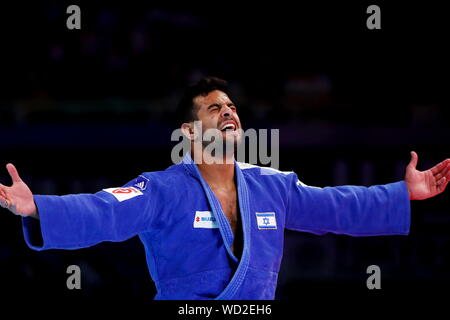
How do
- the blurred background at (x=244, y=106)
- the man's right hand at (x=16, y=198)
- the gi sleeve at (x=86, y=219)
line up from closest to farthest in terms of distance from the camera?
the man's right hand at (x=16, y=198) < the gi sleeve at (x=86, y=219) < the blurred background at (x=244, y=106)

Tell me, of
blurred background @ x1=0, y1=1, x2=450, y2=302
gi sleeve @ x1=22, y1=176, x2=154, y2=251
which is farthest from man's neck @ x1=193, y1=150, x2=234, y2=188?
blurred background @ x1=0, y1=1, x2=450, y2=302

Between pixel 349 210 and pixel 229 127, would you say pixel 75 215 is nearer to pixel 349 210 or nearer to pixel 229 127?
pixel 229 127

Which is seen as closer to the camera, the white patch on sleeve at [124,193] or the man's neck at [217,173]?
the white patch on sleeve at [124,193]

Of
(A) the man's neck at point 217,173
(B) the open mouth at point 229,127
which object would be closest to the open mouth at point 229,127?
(B) the open mouth at point 229,127

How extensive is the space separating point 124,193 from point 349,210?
1173mm

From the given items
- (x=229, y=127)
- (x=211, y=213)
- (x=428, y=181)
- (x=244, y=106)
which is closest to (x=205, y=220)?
(x=211, y=213)

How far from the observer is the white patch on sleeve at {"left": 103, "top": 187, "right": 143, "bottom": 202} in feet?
9.89

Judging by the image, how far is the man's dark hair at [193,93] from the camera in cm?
348

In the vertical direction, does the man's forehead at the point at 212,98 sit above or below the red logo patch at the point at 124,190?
above

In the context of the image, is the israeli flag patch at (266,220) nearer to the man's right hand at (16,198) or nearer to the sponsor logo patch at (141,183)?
the sponsor logo patch at (141,183)

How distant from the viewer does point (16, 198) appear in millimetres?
2730

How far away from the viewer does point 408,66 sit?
19.0 ft

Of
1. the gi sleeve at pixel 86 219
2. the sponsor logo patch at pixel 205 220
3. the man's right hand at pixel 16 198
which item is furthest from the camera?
the sponsor logo patch at pixel 205 220

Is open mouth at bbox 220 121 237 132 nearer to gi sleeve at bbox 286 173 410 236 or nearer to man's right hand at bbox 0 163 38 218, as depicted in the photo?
gi sleeve at bbox 286 173 410 236
